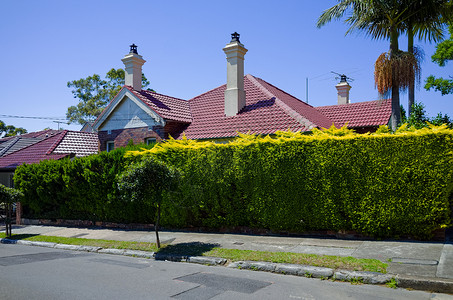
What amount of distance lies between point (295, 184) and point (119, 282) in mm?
5916

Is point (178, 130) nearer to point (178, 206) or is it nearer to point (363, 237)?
point (178, 206)

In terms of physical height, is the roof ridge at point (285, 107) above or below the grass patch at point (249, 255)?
above

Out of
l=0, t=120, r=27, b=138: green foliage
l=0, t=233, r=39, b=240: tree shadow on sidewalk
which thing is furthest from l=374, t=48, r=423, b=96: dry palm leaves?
l=0, t=120, r=27, b=138: green foliage

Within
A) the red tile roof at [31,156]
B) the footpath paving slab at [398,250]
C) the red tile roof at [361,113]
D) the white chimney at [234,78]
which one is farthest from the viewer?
the red tile roof at [31,156]

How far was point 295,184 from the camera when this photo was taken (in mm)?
11062

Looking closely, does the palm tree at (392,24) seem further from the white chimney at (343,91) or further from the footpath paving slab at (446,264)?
the white chimney at (343,91)

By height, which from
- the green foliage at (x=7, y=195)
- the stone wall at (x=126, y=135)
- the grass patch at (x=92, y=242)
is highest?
the stone wall at (x=126, y=135)

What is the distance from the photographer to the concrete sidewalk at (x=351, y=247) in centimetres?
700

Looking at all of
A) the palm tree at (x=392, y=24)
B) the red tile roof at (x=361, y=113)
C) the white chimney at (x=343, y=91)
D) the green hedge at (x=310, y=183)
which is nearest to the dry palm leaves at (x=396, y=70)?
the palm tree at (x=392, y=24)

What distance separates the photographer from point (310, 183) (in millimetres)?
10844

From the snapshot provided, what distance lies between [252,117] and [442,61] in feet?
53.8

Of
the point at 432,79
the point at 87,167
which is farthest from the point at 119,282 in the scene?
the point at 432,79

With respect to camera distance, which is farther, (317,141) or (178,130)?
(178,130)

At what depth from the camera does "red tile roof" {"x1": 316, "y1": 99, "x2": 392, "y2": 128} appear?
1942cm
